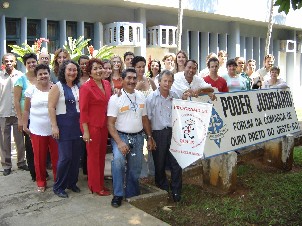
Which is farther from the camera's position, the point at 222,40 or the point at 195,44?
the point at 222,40

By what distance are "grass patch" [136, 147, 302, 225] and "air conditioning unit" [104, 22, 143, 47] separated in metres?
6.16

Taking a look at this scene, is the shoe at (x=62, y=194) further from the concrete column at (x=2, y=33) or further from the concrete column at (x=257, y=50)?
the concrete column at (x=257, y=50)

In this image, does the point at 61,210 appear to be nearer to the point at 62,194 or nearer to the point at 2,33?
the point at 62,194

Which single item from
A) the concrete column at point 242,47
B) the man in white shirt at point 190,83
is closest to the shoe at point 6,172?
the man in white shirt at point 190,83

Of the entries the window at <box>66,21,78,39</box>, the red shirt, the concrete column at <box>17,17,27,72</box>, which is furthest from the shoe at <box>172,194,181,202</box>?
the window at <box>66,21,78,39</box>

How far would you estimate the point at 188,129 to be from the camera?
5.32 m

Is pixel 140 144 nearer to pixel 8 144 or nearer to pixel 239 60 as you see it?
pixel 8 144

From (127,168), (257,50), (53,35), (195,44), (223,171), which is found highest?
(257,50)

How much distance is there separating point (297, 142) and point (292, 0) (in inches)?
174

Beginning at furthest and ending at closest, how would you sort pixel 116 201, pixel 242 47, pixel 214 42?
pixel 242 47 → pixel 214 42 → pixel 116 201

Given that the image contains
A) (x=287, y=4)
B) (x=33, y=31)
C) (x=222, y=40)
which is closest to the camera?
(x=287, y=4)

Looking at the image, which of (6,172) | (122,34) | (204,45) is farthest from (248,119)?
(204,45)

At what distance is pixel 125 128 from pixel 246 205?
1932 millimetres

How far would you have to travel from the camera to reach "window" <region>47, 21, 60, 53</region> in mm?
10594
